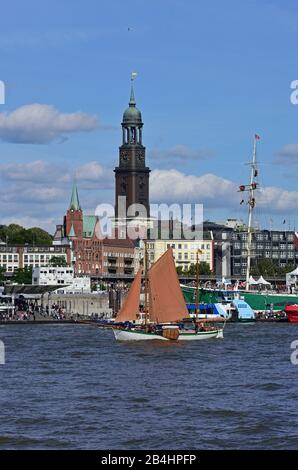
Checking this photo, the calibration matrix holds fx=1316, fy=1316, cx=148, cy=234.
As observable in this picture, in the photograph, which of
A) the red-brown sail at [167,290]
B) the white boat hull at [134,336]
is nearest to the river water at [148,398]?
the red-brown sail at [167,290]

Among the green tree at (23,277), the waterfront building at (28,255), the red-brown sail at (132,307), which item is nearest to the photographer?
the red-brown sail at (132,307)

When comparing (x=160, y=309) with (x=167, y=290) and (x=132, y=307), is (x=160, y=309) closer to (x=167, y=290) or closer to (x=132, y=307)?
(x=167, y=290)

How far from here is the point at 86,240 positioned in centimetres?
19800

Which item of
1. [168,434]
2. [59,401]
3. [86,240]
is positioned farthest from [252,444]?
[86,240]

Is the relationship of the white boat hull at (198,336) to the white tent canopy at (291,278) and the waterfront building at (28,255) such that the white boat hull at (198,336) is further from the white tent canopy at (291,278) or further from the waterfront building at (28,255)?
the waterfront building at (28,255)

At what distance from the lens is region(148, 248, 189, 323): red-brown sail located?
261 feet

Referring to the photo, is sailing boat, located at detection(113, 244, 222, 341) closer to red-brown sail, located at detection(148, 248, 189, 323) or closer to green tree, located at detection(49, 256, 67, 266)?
red-brown sail, located at detection(148, 248, 189, 323)

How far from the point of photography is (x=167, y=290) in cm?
7975

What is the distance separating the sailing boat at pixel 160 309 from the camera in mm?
79875

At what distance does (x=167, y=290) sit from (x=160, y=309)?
1.66 metres

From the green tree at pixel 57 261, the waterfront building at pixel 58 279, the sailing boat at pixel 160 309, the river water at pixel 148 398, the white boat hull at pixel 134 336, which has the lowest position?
the river water at pixel 148 398

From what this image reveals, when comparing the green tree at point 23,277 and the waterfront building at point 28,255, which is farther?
the waterfront building at point 28,255

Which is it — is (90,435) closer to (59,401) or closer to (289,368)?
(59,401)
